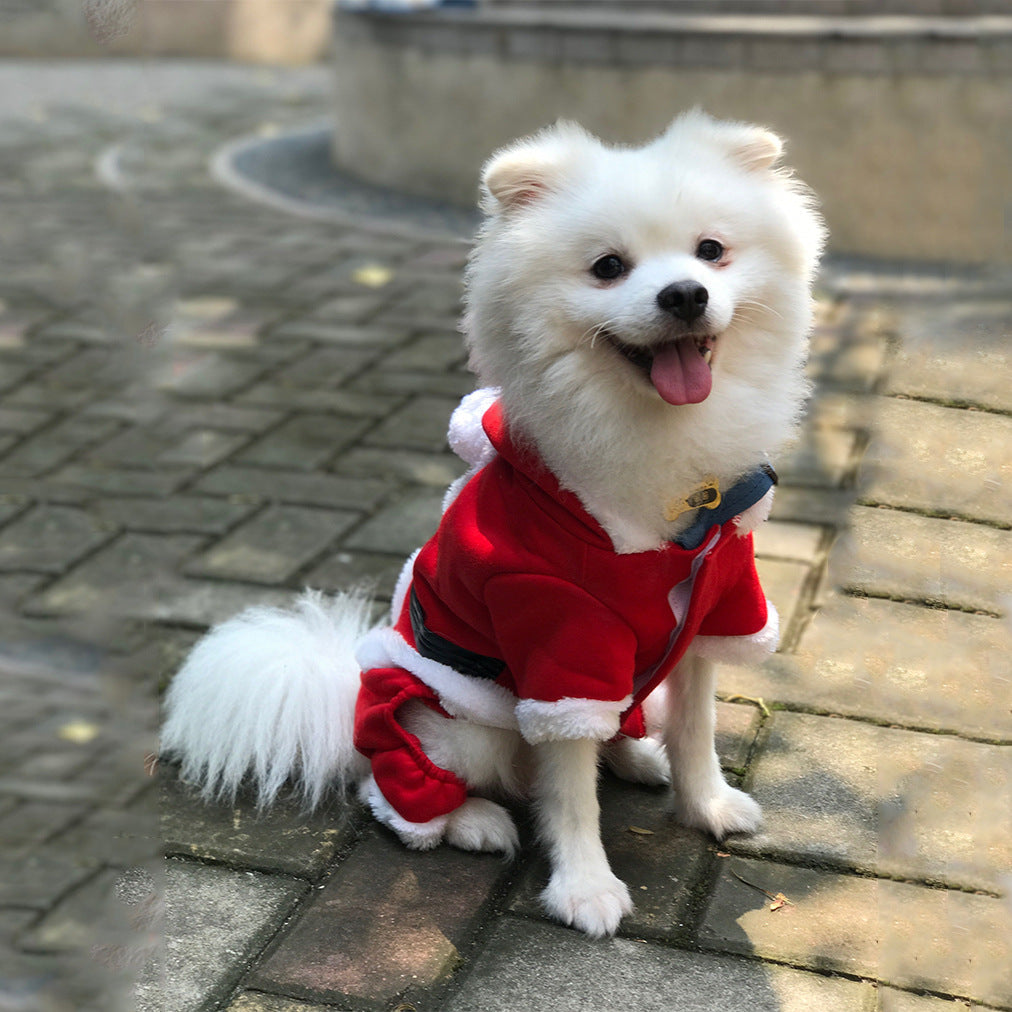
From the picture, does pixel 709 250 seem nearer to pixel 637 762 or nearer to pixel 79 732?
pixel 637 762

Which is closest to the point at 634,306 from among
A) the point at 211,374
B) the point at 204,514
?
the point at 204,514

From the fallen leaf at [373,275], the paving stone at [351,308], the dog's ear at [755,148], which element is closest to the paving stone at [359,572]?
the dog's ear at [755,148]

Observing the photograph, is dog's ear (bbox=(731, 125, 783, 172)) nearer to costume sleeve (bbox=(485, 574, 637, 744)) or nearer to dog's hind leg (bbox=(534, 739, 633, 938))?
costume sleeve (bbox=(485, 574, 637, 744))

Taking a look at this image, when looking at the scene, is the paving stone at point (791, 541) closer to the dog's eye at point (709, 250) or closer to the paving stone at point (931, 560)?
the dog's eye at point (709, 250)

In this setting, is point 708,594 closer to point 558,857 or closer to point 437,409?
point 558,857

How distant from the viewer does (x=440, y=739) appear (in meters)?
2.16

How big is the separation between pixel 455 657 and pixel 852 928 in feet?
2.47

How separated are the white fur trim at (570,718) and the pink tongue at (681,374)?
1.53 feet

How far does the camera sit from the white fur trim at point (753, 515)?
2.00 m

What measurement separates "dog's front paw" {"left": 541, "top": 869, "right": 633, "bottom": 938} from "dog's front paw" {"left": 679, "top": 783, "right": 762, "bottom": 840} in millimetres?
237

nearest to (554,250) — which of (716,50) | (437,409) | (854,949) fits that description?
(854,949)

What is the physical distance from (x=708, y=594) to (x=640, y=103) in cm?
471

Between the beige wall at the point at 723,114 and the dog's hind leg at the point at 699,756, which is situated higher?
the beige wall at the point at 723,114

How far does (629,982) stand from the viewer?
1850 mm
